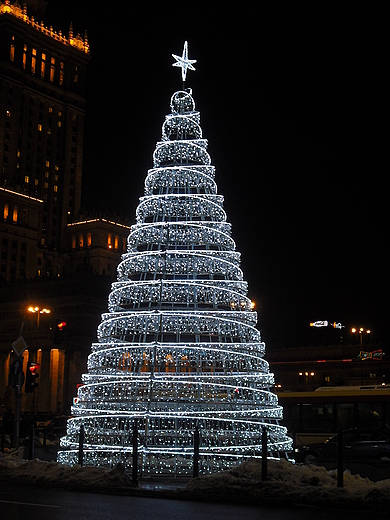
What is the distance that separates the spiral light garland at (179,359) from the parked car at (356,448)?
7.44 meters

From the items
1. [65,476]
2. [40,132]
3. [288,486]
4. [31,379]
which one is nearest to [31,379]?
[31,379]

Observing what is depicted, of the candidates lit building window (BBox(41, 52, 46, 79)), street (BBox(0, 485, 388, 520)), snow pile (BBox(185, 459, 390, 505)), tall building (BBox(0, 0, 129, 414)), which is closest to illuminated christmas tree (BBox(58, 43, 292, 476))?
snow pile (BBox(185, 459, 390, 505))

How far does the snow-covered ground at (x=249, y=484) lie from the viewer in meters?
13.6

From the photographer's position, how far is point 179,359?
19938 mm

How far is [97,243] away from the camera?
121m

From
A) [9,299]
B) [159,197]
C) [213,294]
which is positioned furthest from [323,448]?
[9,299]

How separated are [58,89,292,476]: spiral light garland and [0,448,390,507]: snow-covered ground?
1732 mm

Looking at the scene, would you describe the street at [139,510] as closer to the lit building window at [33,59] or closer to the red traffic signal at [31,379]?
the red traffic signal at [31,379]

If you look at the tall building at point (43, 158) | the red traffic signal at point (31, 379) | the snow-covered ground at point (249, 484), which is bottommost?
the snow-covered ground at point (249, 484)

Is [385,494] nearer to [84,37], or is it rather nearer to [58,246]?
[58,246]

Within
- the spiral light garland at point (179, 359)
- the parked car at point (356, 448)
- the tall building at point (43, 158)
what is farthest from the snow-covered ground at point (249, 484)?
the tall building at point (43, 158)

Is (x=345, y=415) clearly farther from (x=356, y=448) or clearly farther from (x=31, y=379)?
(x=31, y=379)

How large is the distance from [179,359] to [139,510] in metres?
7.12

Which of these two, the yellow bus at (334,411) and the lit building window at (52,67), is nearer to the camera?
the yellow bus at (334,411)
